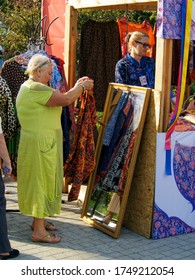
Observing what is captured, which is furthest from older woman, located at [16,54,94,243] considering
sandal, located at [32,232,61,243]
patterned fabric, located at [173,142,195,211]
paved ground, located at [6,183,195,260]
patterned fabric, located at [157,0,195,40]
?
patterned fabric, located at [173,142,195,211]

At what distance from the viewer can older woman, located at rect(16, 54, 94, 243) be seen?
4480mm

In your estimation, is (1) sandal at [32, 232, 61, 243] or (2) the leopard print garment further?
(2) the leopard print garment

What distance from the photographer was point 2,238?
4.18m

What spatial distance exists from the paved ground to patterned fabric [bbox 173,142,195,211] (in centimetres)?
41

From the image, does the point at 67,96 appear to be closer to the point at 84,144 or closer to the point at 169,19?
the point at 84,144

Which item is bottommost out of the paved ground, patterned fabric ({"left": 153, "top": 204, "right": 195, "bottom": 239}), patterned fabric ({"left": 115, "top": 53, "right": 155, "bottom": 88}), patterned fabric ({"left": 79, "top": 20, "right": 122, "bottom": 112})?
the paved ground

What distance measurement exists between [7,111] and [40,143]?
678 mm

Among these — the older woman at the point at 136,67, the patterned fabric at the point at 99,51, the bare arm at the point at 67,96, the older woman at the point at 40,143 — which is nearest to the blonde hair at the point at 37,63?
the older woman at the point at 40,143

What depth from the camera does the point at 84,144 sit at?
16.8 ft

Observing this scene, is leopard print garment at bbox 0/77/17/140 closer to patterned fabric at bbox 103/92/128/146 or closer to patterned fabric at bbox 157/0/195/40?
patterned fabric at bbox 103/92/128/146

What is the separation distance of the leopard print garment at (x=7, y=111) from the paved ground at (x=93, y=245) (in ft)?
3.17

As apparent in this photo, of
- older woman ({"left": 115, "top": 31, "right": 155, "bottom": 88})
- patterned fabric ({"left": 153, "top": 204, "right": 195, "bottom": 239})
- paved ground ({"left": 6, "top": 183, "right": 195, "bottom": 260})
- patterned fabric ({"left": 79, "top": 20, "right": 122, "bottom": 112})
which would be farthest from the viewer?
patterned fabric ({"left": 79, "top": 20, "right": 122, "bottom": 112})
